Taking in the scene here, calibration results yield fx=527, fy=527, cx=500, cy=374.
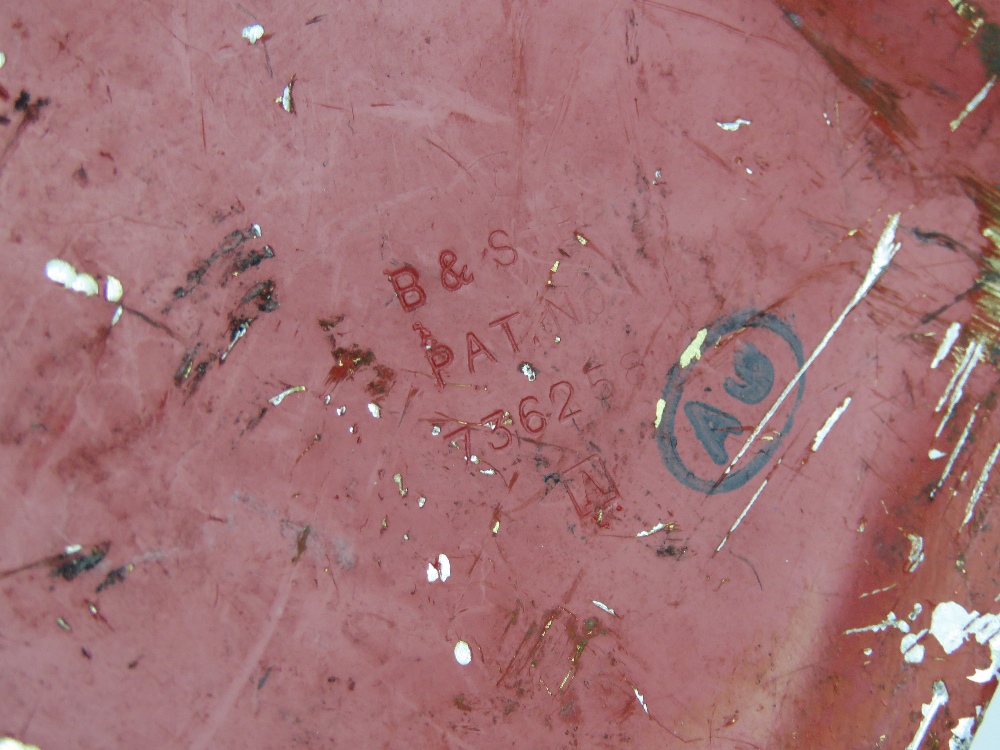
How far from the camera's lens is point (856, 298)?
2055mm

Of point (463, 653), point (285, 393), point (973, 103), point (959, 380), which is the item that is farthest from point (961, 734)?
point (285, 393)

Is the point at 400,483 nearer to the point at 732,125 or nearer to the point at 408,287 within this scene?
the point at 408,287

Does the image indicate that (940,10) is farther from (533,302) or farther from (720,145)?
(533,302)

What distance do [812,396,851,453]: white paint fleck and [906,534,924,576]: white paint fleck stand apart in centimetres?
52

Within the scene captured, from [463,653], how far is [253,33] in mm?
2383

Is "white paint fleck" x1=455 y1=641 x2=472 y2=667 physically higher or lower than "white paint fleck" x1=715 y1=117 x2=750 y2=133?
lower

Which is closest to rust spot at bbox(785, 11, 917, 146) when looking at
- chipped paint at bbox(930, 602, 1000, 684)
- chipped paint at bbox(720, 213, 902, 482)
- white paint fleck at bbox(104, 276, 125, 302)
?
chipped paint at bbox(720, 213, 902, 482)

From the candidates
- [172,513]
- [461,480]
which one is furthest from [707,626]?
[172,513]

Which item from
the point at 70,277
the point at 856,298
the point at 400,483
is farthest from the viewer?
the point at 856,298

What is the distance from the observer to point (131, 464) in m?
1.88

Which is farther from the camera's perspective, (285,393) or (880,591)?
(880,591)

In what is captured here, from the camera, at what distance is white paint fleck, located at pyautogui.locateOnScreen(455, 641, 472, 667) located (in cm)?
199

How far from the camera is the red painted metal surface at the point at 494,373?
6.08 ft

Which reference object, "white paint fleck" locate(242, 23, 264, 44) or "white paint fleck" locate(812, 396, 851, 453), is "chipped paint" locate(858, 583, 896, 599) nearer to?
"white paint fleck" locate(812, 396, 851, 453)
